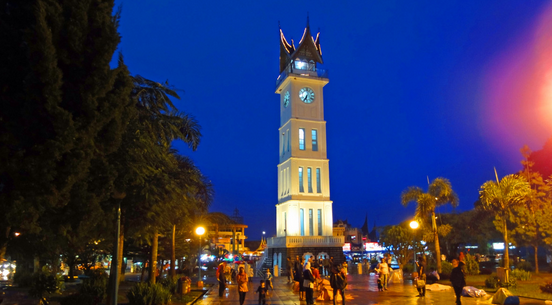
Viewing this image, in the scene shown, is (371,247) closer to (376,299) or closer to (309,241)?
(309,241)

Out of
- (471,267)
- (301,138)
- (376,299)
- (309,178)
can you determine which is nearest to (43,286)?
(376,299)

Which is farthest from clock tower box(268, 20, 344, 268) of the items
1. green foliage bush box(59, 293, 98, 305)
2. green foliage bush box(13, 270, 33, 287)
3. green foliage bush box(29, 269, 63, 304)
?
green foliage bush box(59, 293, 98, 305)

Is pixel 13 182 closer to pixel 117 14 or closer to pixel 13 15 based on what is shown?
pixel 13 15

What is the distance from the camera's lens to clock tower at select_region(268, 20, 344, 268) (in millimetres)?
47912

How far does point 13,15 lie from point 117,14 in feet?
8.68

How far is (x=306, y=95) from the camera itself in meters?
52.6

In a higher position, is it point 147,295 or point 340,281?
point 340,281

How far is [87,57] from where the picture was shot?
11039mm

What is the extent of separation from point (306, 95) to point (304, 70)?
11.8 ft

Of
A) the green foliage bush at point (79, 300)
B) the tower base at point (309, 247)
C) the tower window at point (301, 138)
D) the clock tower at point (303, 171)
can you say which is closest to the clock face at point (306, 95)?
the clock tower at point (303, 171)

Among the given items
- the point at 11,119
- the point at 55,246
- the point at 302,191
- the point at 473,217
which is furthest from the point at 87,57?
the point at 473,217

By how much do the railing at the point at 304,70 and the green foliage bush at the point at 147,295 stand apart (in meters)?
39.7

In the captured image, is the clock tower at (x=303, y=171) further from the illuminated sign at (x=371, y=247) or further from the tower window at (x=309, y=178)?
the illuminated sign at (x=371, y=247)

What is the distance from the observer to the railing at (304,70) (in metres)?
53.6
